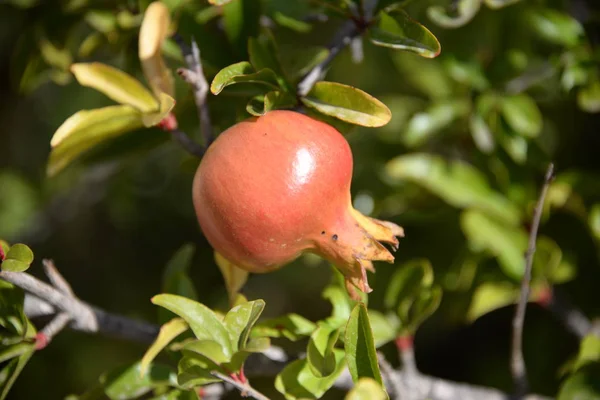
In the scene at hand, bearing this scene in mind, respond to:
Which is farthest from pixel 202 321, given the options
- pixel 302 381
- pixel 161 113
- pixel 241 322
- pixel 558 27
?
pixel 558 27

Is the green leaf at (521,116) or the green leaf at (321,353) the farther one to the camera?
the green leaf at (521,116)

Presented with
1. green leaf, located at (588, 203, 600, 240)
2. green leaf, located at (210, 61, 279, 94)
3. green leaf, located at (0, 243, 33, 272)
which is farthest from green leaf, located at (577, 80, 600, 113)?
green leaf, located at (0, 243, 33, 272)

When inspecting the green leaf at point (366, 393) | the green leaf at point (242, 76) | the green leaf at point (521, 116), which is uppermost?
the green leaf at point (242, 76)

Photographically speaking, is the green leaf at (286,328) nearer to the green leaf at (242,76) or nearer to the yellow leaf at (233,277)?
the yellow leaf at (233,277)

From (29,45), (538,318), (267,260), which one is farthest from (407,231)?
(29,45)

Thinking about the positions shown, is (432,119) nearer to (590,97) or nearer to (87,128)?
(590,97)

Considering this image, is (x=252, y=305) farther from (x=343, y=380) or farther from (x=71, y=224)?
(x=71, y=224)

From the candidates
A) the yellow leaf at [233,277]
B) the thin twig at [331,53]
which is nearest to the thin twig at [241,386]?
the yellow leaf at [233,277]
